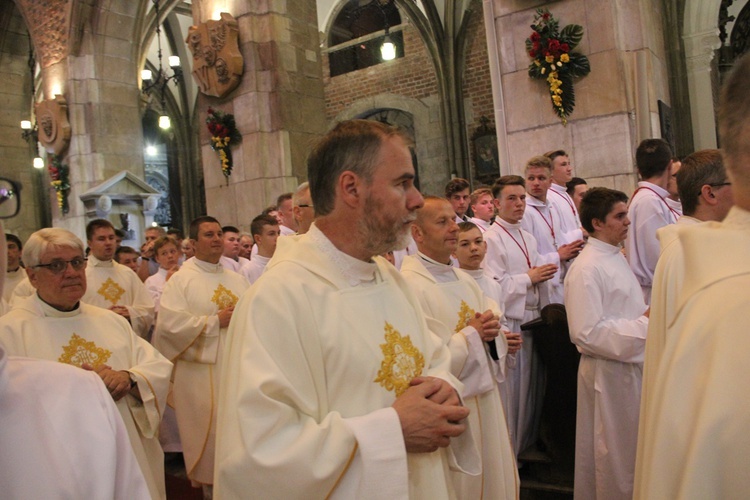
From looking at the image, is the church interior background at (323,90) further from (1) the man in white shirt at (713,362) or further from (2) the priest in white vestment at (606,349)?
(1) the man in white shirt at (713,362)

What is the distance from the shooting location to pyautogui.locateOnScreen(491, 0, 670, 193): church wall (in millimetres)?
6469

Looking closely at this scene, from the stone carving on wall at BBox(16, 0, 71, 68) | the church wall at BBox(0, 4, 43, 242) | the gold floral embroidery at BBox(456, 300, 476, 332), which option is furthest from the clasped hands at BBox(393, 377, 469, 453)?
the church wall at BBox(0, 4, 43, 242)

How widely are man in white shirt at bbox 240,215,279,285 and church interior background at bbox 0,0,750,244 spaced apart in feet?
8.61

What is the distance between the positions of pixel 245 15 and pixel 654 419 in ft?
29.6

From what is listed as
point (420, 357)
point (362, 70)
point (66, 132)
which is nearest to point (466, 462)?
point (420, 357)

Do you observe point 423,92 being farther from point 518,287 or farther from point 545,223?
point 518,287

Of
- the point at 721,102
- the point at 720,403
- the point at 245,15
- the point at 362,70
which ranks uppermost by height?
the point at 362,70

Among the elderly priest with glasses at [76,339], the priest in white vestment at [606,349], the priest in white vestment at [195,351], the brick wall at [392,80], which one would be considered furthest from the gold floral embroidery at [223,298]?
the brick wall at [392,80]

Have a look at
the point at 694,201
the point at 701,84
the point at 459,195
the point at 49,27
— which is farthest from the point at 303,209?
the point at 49,27

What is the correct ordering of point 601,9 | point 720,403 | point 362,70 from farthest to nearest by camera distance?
point 362,70 < point 601,9 < point 720,403

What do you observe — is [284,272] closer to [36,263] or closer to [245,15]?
[36,263]

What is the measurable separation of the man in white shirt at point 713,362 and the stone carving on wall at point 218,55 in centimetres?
864

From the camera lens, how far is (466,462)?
2.24 m

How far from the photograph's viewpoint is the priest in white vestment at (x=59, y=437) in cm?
107
